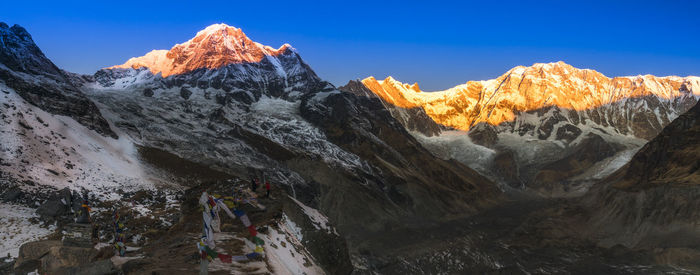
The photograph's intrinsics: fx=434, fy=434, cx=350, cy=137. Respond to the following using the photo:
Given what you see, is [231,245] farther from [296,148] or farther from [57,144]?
[296,148]

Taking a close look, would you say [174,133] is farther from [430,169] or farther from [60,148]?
[430,169]

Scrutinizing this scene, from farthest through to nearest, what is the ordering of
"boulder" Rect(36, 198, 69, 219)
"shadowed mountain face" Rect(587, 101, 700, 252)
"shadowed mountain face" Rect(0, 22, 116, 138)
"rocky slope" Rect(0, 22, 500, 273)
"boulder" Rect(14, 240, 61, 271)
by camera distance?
1. "rocky slope" Rect(0, 22, 500, 273)
2. "shadowed mountain face" Rect(587, 101, 700, 252)
3. "shadowed mountain face" Rect(0, 22, 116, 138)
4. "boulder" Rect(36, 198, 69, 219)
5. "boulder" Rect(14, 240, 61, 271)

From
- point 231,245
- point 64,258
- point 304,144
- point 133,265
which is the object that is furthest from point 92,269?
point 304,144

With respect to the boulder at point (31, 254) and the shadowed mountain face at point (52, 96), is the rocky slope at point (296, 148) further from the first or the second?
the boulder at point (31, 254)

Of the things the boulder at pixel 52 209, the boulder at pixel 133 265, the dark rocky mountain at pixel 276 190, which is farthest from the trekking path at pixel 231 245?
the boulder at pixel 52 209

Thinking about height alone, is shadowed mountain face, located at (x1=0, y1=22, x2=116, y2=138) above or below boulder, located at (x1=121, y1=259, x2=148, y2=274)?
above

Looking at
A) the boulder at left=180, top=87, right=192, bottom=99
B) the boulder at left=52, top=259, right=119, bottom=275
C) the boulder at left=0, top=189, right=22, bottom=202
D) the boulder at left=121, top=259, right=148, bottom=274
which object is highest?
the boulder at left=180, top=87, right=192, bottom=99

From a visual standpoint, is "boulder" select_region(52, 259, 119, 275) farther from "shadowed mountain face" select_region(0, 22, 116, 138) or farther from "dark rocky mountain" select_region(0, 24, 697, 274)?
"shadowed mountain face" select_region(0, 22, 116, 138)

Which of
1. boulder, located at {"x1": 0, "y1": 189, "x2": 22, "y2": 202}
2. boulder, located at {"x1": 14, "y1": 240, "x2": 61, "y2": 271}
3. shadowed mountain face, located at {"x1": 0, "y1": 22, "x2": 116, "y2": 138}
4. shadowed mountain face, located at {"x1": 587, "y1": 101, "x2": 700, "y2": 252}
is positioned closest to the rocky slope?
shadowed mountain face, located at {"x1": 0, "y1": 22, "x2": 116, "y2": 138}
